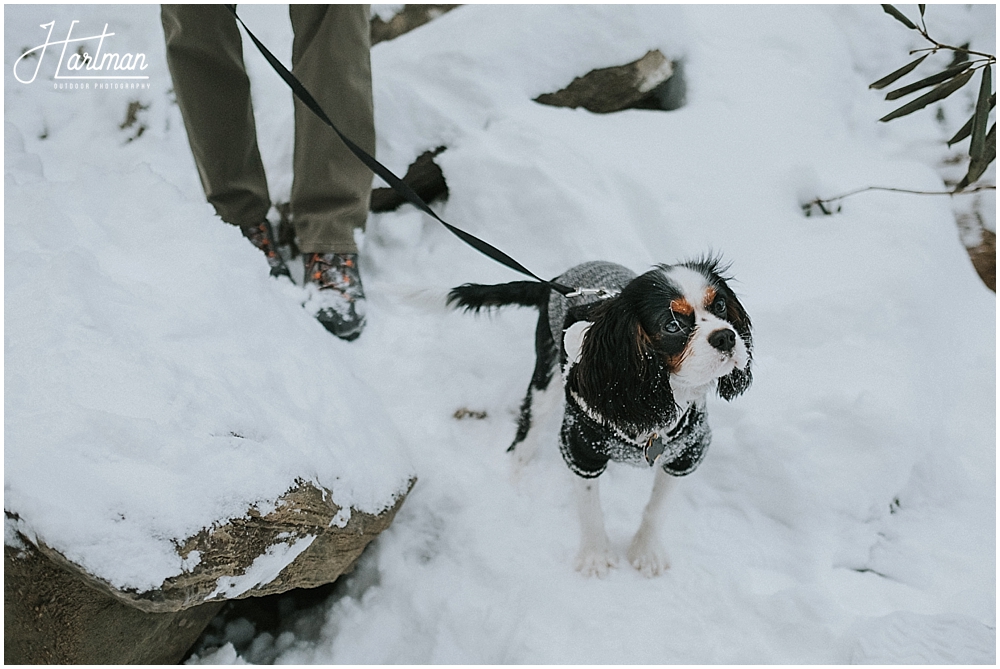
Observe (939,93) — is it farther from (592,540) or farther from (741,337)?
(592,540)

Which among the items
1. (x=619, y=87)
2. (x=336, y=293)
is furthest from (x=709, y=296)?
(x=619, y=87)

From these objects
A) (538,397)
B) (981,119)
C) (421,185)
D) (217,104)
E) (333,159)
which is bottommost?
(538,397)

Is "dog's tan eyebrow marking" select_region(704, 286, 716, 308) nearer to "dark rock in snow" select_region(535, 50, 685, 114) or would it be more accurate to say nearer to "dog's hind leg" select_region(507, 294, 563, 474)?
"dog's hind leg" select_region(507, 294, 563, 474)

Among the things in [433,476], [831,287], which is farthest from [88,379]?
[831,287]

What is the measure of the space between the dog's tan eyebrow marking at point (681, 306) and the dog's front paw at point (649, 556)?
0.76 m

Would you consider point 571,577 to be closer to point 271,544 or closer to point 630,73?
point 271,544

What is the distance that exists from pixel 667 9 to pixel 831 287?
5.80 feet

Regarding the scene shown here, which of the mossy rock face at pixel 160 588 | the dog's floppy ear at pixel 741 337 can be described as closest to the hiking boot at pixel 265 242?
the mossy rock face at pixel 160 588

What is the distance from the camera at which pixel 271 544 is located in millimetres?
1276

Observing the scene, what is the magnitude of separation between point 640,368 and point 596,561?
0.70m

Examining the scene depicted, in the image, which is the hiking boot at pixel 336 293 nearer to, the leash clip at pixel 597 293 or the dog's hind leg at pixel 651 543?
the leash clip at pixel 597 293

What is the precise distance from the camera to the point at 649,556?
1683 mm

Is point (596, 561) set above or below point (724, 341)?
below

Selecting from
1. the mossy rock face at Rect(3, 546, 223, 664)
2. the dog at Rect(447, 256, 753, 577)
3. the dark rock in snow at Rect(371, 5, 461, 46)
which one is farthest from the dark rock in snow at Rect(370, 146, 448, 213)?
the mossy rock face at Rect(3, 546, 223, 664)
